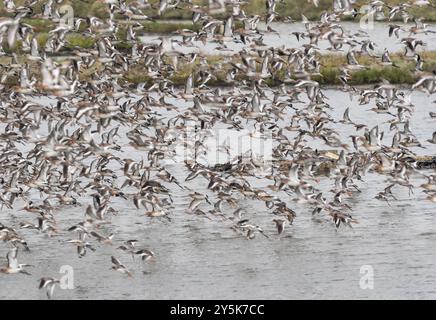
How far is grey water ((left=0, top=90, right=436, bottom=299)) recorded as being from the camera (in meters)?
34.4

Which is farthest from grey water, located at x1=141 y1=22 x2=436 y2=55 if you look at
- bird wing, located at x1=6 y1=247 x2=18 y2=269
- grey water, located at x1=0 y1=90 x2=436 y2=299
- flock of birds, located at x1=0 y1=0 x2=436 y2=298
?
bird wing, located at x1=6 y1=247 x2=18 y2=269

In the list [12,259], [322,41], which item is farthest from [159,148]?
[322,41]

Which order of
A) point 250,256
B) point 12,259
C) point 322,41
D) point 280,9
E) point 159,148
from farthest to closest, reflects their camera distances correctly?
point 280,9, point 322,41, point 159,148, point 250,256, point 12,259

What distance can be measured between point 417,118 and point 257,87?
55.3 feet

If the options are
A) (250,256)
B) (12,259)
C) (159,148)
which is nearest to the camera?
(12,259)

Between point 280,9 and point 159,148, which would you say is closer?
point 159,148

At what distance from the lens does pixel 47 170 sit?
39.6 meters

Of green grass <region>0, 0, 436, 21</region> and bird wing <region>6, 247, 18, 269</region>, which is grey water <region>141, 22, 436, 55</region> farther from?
bird wing <region>6, 247, 18, 269</region>

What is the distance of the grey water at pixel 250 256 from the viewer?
113 ft

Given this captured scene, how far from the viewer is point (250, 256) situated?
37094 millimetres

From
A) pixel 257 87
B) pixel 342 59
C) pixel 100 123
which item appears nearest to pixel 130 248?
pixel 100 123

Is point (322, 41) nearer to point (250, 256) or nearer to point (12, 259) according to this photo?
A: point (250, 256)

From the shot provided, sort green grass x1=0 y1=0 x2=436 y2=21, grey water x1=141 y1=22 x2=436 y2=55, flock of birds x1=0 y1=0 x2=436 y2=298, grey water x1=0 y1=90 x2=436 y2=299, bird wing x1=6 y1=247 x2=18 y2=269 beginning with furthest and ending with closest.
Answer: green grass x1=0 y1=0 x2=436 y2=21 → grey water x1=141 y1=22 x2=436 y2=55 → flock of birds x1=0 y1=0 x2=436 y2=298 → bird wing x1=6 y1=247 x2=18 y2=269 → grey water x1=0 y1=90 x2=436 y2=299

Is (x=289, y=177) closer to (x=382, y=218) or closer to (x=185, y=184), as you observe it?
(x=382, y=218)
